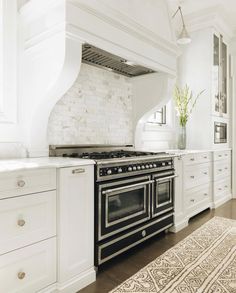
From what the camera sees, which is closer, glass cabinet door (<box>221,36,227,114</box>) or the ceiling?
the ceiling

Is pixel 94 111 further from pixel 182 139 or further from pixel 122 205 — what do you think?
pixel 182 139

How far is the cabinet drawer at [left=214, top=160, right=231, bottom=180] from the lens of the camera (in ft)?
13.9

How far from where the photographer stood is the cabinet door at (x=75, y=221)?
1788mm

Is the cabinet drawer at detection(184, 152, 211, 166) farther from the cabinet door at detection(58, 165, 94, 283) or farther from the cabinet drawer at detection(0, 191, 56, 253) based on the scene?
the cabinet drawer at detection(0, 191, 56, 253)

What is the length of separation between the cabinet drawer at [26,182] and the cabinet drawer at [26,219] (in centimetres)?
4

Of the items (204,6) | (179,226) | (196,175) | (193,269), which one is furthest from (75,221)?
(204,6)

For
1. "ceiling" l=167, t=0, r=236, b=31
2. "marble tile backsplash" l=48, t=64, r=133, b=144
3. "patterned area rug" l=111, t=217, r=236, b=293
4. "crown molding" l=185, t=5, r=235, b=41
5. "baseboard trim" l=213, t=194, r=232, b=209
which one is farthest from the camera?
"baseboard trim" l=213, t=194, r=232, b=209

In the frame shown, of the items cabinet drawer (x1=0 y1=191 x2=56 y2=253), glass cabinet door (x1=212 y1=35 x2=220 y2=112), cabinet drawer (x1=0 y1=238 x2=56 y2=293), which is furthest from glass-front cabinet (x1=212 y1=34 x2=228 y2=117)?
cabinet drawer (x1=0 y1=238 x2=56 y2=293)

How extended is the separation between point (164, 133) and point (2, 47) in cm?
286

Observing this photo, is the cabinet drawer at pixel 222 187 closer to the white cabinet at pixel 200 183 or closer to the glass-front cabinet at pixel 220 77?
the white cabinet at pixel 200 183

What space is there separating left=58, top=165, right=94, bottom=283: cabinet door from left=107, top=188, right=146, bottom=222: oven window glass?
0.23 metres

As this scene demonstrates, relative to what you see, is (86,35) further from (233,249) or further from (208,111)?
(208,111)

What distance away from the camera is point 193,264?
2.24 metres

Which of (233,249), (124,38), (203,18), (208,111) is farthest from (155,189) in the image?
(203,18)
